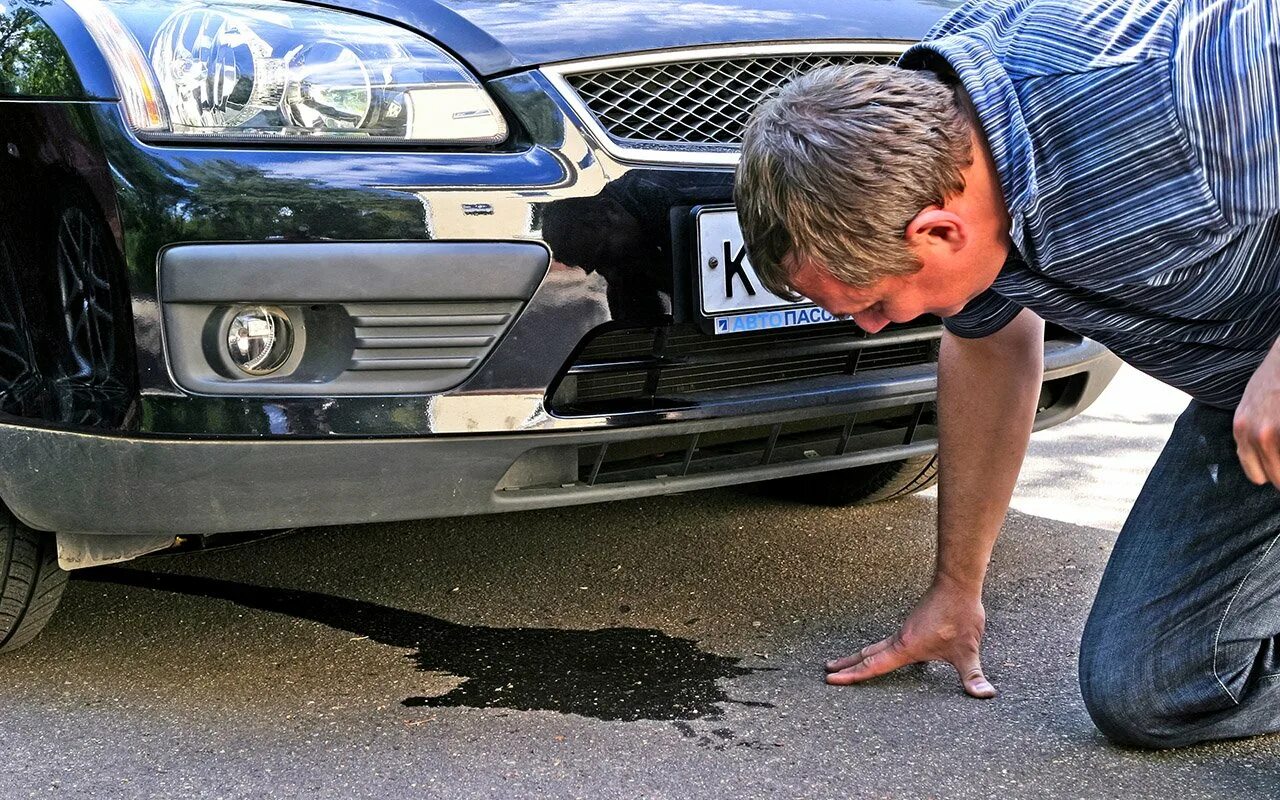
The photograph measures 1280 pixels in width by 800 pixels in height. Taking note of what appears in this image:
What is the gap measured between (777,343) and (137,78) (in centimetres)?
104

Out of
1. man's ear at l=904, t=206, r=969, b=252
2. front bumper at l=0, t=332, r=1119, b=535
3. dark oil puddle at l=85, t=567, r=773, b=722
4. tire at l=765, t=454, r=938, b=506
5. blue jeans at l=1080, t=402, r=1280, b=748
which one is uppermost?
man's ear at l=904, t=206, r=969, b=252

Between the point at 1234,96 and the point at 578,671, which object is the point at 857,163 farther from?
the point at 578,671

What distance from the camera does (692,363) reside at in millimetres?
2184

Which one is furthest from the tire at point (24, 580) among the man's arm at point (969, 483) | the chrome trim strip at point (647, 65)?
the man's arm at point (969, 483)

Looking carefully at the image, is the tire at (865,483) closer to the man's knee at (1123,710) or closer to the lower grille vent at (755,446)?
the lower grille vent at (755,446)

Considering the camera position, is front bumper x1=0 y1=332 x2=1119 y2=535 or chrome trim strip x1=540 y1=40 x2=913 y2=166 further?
chrome trim strip x1=540 y1=40 x2=913 y2=166

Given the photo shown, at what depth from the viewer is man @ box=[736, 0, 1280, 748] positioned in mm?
1479

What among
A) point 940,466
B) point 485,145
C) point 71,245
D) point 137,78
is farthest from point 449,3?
point 940,466

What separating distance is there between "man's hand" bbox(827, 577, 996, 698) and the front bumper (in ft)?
1.38

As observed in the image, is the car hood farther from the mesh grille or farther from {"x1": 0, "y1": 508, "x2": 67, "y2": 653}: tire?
{"x1": 0, "y1": 508, "x2": 67, "y2": 653}: tire

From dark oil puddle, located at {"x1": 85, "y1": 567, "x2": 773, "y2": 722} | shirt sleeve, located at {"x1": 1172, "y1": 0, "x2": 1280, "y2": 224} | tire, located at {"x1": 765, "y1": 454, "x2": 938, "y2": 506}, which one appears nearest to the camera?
shirt sleeve, located at {"x1": 1172, "y1": 0, "x2": 1280, "y2": 224}

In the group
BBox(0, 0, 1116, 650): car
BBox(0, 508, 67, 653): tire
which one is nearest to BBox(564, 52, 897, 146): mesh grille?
BBox(0, 0, 1116, 650): car

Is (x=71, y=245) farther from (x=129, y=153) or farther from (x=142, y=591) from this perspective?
(x=142, y=591)

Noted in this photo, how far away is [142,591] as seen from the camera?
2732 millimetres
